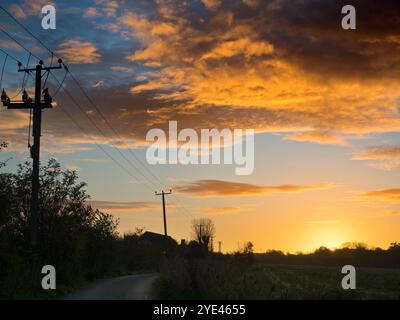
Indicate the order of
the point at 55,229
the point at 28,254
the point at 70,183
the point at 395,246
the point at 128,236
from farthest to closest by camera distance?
the point at 395,246, the point at 128,236, the point at 70,183, the point at 55,229, the point at 28,254

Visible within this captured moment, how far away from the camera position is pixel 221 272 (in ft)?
86.9

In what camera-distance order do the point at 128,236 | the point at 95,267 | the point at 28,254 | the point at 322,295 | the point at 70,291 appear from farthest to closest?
the point at 128,236 → the point at 95,267 → the point at 70,291 → the point at 28,254 → the point at 322,295

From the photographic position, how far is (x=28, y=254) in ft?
91.6

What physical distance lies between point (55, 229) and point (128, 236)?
5320 cm

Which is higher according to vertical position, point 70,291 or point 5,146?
point 5,146

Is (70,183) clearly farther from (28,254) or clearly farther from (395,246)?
(395,246)

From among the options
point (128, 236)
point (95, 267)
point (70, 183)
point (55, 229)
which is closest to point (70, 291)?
point (55, 229)
